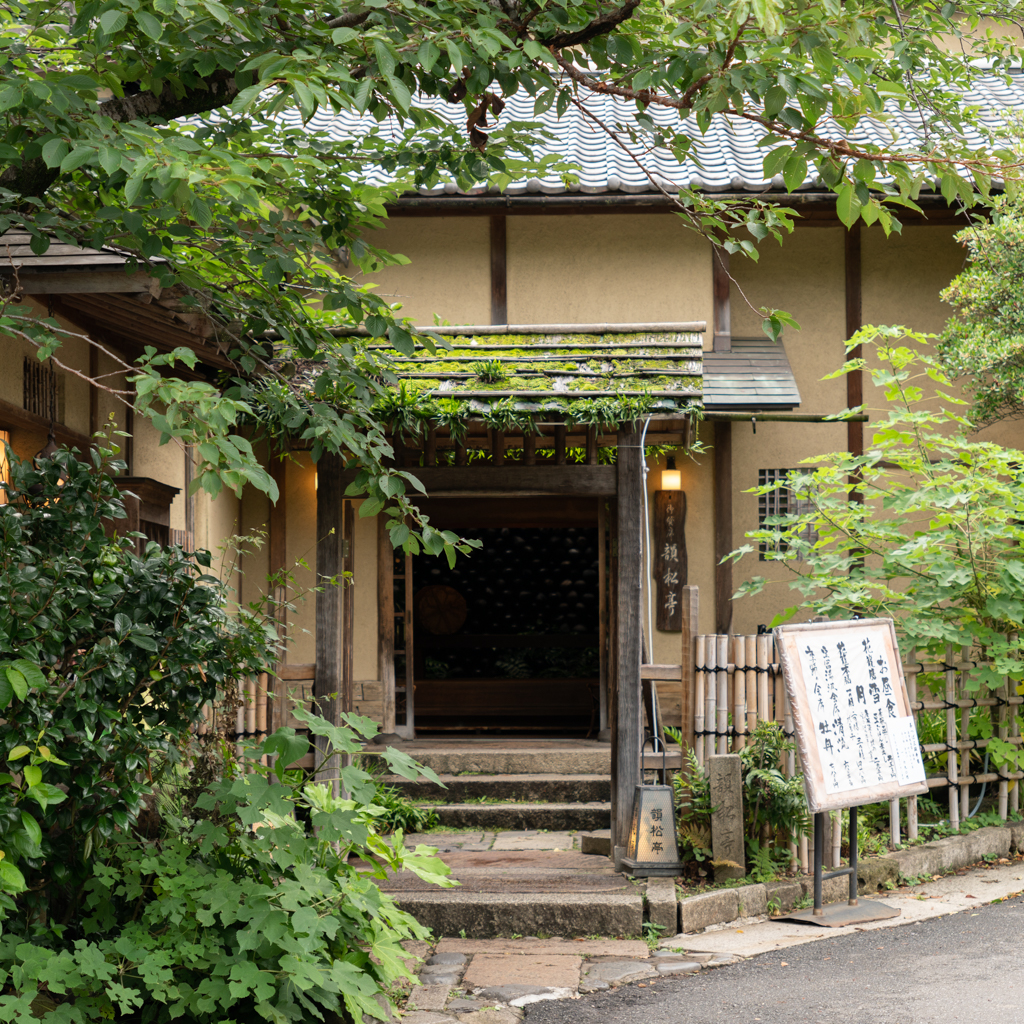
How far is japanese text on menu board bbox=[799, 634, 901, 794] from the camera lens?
5.48 meters

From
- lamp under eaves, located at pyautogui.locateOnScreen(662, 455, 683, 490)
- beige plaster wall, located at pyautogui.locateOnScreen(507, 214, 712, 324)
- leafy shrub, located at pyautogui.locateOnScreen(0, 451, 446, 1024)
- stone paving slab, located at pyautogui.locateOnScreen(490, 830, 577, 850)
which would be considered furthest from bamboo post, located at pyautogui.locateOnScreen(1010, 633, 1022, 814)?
leafy shrub, located at pyautogui.locateOnScreen(0, 451, 446, 1024)

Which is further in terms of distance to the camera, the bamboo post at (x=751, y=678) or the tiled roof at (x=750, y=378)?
the tiled roof at (x=750, y=378)

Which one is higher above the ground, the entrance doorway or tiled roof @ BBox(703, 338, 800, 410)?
tiled roof @ BBox(703, 338, 800, 410)

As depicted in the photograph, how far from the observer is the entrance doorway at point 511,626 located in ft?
40.3

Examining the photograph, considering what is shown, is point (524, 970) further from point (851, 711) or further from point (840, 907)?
point (851, 711)

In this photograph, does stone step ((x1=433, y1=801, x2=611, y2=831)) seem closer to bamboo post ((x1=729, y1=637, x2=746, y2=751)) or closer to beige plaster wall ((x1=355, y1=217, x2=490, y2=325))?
bamboo post ((x1=729, y1=637, x2=746, y2=751))

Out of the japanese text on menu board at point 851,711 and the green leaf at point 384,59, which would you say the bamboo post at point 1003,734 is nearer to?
the japanese text on menu board at point 851,711

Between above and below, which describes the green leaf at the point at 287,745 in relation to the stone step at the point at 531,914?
above

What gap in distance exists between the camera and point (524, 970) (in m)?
4.82

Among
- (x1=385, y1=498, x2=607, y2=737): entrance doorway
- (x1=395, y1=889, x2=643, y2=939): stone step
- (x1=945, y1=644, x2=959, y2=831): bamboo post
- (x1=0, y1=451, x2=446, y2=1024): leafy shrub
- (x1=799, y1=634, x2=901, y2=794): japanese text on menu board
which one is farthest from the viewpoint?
(x1=385, y1=498, x2=607, y2=737): entrance doorway

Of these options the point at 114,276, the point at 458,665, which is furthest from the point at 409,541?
the point at 458,665

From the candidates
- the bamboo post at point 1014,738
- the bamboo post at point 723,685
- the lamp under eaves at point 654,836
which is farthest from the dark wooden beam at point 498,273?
the bamboo post at point 1014,738

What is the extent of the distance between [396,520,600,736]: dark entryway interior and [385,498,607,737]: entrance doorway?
14 millimetres

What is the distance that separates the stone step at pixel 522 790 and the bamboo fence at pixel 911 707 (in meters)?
1.84
